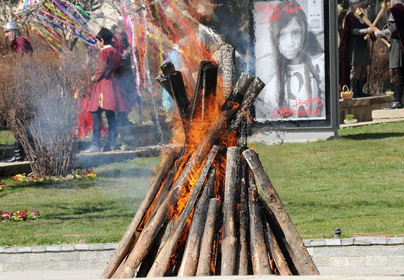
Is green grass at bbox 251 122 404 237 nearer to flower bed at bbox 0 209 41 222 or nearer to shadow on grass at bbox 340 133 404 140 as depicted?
shadow on grass at bbox 340 133 404 140

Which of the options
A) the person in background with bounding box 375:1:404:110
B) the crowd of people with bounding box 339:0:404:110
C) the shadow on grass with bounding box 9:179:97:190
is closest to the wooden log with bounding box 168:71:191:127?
the shadow on grass with bounding box 9:179:97:190

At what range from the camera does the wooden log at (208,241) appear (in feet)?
22.6

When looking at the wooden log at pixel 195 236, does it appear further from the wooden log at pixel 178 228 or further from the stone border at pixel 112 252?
the stone border at pixel 112 252

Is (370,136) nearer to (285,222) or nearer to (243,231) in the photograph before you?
(285,222)

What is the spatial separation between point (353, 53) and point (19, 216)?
13174 mm

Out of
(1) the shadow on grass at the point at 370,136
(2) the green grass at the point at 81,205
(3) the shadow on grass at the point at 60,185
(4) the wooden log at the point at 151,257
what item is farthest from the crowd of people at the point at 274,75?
(4) the wooden log at the point at 151,257

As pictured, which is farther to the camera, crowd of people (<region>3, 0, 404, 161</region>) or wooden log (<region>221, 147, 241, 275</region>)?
crowd of people (<region>3, 0, 404, 161</region>)

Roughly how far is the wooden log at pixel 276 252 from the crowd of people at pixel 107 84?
1072 centimetres

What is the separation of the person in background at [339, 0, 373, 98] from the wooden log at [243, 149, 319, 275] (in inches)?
661

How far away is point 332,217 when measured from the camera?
1160cm

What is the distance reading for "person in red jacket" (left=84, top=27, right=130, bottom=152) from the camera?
1816 centimetres

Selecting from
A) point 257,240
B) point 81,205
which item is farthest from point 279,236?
point 81,205

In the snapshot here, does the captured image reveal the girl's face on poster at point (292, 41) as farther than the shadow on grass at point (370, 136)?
No

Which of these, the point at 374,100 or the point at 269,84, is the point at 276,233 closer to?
the point at 269,84
